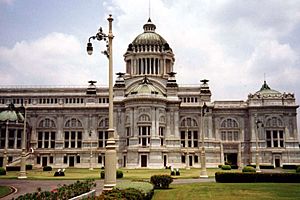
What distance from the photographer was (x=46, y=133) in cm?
10119

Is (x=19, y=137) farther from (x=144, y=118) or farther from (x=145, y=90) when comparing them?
(x=145, y=90)

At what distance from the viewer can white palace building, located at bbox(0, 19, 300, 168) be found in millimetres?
91494

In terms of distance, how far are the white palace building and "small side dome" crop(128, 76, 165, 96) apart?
289 millimetres

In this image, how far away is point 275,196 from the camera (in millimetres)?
29531

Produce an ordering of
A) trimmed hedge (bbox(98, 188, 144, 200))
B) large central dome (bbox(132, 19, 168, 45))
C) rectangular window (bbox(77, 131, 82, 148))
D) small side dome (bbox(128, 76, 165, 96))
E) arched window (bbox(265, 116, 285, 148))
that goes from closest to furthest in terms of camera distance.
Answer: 1. trimmed hedge (bbox(98, 188, 144, 200))
2. small side dome (bbox(128, 76, 165, 96))
3. arched window (bbox(265, 116, 285, 148))
4. rectangular window (bbox(77, 131, 82, 148))
5. large central dome (bbox(132, 19, 168, 45))

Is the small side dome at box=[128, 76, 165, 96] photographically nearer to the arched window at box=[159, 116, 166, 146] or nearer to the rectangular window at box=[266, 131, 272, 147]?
the arched window at box=[159, 116, 166, 146]

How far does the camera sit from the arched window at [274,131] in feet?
314

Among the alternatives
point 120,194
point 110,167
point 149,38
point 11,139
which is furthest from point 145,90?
point 120,194

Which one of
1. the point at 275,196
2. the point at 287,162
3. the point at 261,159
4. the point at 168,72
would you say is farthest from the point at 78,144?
the point at 275,196

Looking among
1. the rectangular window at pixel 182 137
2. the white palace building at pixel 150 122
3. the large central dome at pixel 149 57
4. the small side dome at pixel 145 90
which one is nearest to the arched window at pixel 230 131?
the white palace building at pixel 150 122

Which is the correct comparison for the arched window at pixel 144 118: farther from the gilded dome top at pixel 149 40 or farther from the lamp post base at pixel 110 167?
the lamp post base at pixel 110 167

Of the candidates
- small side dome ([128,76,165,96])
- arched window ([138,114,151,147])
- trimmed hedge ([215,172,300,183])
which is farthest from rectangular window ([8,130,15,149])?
trimmed hedge ([215,172,300,183])

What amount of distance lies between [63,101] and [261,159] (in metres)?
57.5

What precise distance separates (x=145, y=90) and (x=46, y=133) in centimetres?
3227
